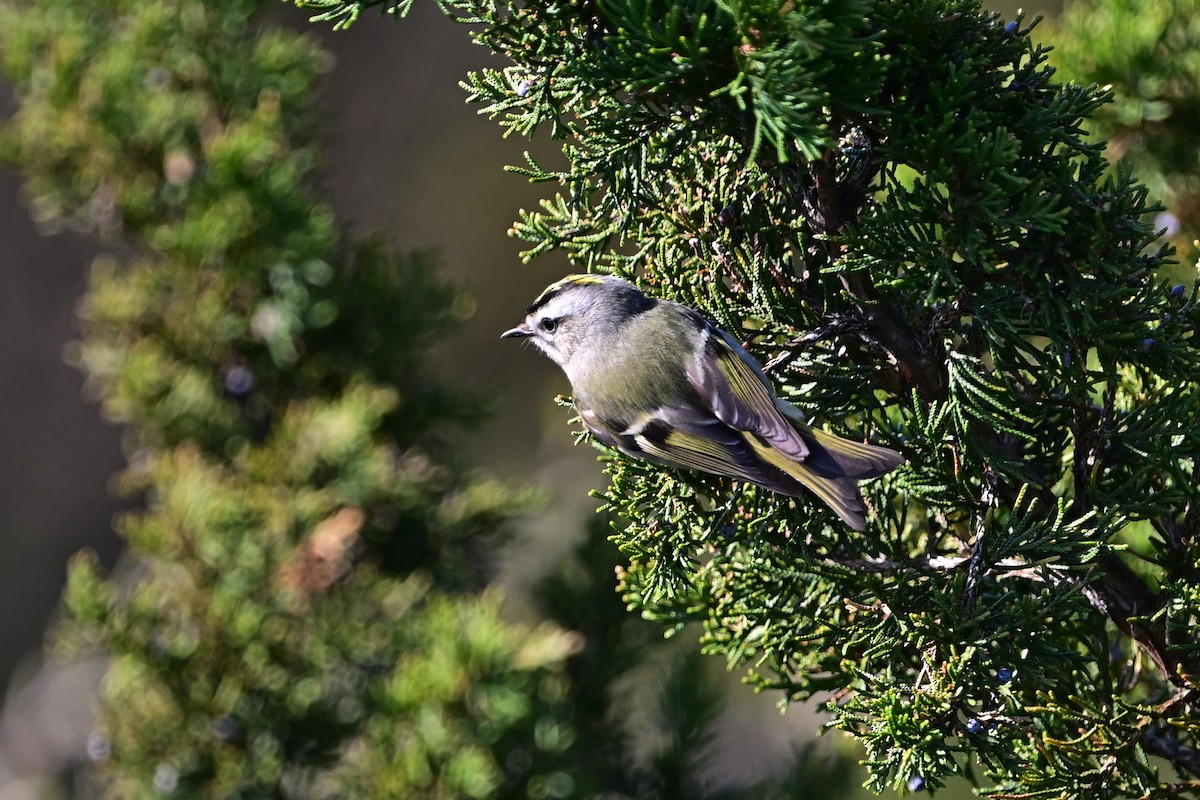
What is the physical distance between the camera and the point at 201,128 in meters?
2.32

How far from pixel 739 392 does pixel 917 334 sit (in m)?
0.30

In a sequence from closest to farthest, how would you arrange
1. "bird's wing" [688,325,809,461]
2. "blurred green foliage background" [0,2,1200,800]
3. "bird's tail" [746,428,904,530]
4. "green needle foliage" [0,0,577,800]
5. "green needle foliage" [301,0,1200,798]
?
"green needle foliage" [301,0,1200,798]
"bird's tail" [746,428,904,530]
"bird's wing" [688,325,809,461]
"green needle foliage" [0,0,577,800]
"blurred green foliage background" [0,2,1200,800]

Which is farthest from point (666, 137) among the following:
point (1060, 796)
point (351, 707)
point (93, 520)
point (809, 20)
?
point (93, 520)

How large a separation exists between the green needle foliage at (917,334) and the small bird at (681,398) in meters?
0.05

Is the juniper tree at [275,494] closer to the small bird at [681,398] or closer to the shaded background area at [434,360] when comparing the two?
the small bird at [681,398]

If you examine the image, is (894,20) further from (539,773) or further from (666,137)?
(539,773)

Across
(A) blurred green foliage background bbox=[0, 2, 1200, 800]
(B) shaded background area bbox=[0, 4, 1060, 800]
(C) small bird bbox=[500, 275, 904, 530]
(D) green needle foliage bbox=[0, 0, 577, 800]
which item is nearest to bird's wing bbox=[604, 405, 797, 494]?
(C) small bird bbox=[500, 275, 904, 530]

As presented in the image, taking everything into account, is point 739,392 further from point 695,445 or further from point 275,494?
point 275,494

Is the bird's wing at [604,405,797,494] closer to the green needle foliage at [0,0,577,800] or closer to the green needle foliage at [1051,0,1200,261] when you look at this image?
the green needle foliage at [0,0,577,800]

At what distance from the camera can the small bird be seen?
1.32 metres

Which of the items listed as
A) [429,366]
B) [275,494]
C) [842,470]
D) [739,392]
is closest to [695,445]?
[739,392]

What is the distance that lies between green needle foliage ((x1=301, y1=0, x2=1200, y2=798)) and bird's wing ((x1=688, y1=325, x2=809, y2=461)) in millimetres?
35

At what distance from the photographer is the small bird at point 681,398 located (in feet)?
4.32

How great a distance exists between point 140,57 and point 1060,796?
2.19 meters
